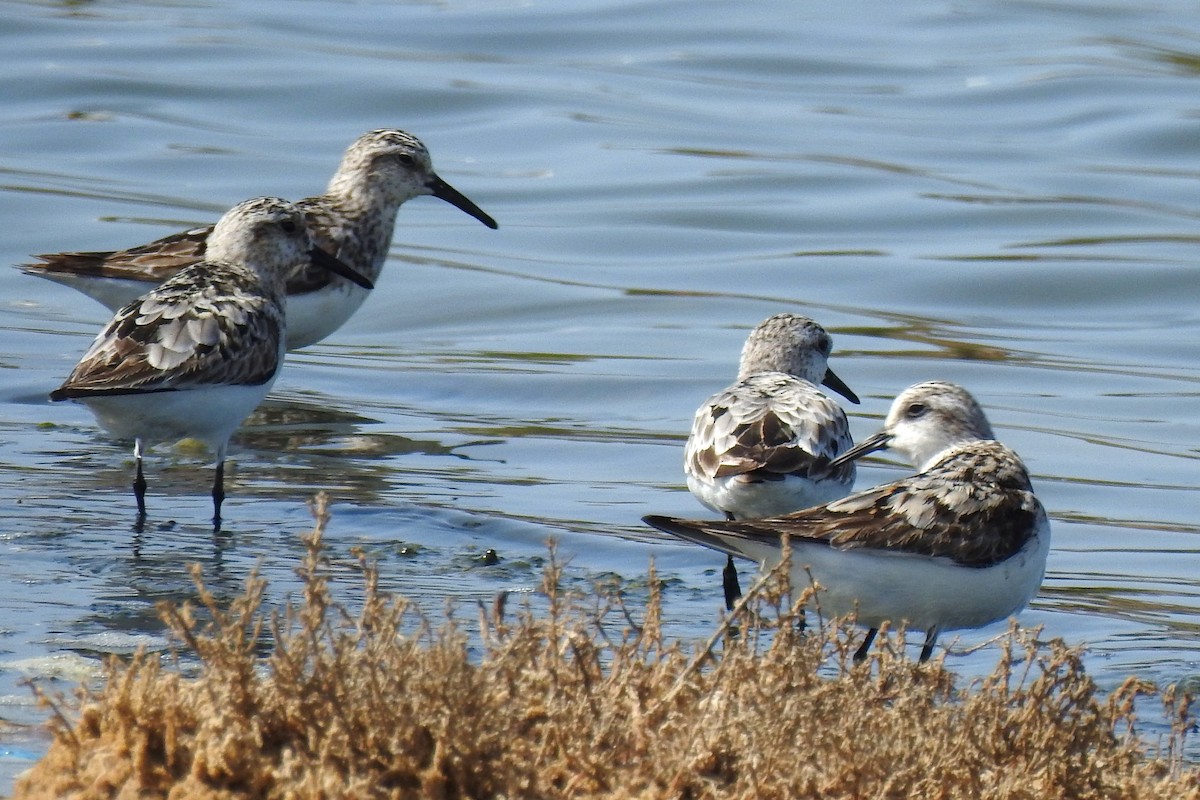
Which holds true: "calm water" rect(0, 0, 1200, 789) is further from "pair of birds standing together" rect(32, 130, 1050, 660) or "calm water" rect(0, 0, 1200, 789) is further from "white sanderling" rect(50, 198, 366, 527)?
"pair of birds standing together" rect(32, 130, 1050, 660)

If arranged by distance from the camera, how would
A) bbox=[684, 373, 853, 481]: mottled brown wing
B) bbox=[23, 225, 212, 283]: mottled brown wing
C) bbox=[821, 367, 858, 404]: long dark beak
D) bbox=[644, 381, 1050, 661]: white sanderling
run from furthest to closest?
bbox=[23, 225, 212, 283]: mottled brown wing
bbox=[821, 367, 858, 404]: long dark beak
bbox=[684, 373, 853, 481]: mottled brown wing
bbox=[644, 381, 1050, 661]: white sanderling

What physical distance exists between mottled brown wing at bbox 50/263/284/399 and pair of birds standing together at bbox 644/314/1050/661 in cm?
209

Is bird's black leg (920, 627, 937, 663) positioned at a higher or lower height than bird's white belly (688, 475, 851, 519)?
lower

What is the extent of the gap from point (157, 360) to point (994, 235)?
1106 cm

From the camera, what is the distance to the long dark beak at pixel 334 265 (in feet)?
35.0

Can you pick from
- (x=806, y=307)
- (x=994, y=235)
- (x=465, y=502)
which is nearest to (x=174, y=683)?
(x=465, y=502)

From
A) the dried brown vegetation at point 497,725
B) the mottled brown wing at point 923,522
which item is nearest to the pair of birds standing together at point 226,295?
the mottled brown wing at point 923,522

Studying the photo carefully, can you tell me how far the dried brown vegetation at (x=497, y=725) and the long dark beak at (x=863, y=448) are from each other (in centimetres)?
277

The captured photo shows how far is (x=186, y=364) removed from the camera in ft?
28.0

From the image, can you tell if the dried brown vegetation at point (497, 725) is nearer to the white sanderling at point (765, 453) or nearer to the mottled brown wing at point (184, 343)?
the white sanderling at point (765, 453)

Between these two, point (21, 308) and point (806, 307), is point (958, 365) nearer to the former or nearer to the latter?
point (806, 307)

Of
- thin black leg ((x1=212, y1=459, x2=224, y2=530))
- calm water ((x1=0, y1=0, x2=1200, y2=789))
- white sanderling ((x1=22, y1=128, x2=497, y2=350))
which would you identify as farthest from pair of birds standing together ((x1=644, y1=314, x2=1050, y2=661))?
white sanderling ((x1=22, y1=128, x2=497, y2=350))

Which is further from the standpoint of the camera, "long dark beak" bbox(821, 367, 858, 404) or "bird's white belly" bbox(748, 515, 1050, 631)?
"long dark beak" bbox(821, 367, 858, 404)

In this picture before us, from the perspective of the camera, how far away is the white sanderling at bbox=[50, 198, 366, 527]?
8.42m
